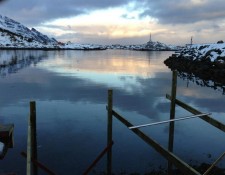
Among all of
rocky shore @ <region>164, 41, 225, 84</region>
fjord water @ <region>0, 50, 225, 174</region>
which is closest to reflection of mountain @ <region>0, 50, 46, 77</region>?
fjord water @ <region>0, 50, 225, 174</region>

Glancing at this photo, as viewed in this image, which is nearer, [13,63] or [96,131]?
[96,131]

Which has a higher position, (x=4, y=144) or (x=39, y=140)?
(x=4, y=144)

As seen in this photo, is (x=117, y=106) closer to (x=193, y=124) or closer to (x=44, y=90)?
(x=193, y=124)

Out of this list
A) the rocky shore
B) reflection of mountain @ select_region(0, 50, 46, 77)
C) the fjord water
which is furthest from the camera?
reflection of mountain @ select_region(0, 50, 46, 77)

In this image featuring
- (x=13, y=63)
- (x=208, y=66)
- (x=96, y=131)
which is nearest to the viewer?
(x=96, y=131)

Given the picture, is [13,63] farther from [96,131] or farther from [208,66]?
[96,131]

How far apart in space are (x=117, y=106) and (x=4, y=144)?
1563 centimetres

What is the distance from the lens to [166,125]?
18594mm

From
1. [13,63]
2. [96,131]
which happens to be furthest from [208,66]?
[13,63]

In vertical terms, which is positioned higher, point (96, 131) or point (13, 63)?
point (13, 63)

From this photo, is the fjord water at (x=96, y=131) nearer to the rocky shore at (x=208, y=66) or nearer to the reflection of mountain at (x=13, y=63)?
the rocky shore at (x=208, y=66)

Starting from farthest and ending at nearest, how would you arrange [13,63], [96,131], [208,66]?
[13,63] → [208,66] → [96,131]

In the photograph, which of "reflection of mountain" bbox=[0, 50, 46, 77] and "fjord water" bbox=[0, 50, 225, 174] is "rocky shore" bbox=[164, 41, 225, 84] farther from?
"reflection of mountain" bbox=[0, 50, 46, 77]

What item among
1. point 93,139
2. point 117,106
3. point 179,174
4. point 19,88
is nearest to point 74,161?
point 93,139
